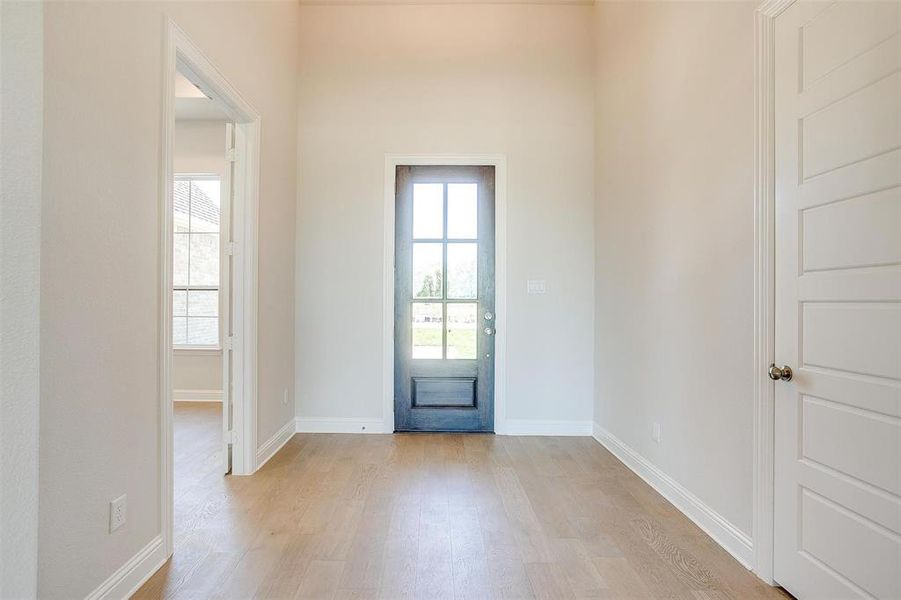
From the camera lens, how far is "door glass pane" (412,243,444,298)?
152 inches

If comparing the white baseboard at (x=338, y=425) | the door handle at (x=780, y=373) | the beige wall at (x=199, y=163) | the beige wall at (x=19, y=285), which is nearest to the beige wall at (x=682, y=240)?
the door handle at (x=780, y=373)

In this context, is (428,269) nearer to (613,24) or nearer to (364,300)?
(364,300)

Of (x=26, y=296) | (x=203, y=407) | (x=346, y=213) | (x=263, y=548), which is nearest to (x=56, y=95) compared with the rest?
(x=26, y=296)

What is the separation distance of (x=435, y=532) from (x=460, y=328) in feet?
6.27

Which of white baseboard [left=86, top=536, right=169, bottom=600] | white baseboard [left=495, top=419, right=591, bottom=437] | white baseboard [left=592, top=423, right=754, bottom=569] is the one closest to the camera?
white baseboard [left=86, top=536, right=169, bottom=600]

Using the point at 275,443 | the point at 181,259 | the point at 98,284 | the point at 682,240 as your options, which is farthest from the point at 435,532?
the point at 181,259

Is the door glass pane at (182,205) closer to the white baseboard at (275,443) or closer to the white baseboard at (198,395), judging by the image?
the white baseboard at (198,395)

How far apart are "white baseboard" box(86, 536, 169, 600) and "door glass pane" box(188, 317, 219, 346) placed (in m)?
3.45

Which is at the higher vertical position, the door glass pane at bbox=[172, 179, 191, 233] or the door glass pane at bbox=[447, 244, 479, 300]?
the door glass pane at bbox=[172, 179, 191, 233]

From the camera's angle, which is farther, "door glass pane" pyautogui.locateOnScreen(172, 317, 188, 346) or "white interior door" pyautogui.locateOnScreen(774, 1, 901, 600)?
"door glass pane" pyautogui.locateOnScreen(172, 317, 188, 346)

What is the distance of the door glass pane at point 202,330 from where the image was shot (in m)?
5.02

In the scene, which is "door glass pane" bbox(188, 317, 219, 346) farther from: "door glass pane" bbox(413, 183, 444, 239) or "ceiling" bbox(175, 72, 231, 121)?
"door glass pane" bbox(413, 183, 444, 239)

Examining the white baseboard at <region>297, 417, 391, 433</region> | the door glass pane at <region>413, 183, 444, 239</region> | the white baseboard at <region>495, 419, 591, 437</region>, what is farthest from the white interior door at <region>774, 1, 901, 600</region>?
the white baseboard at <region>297, 417, 391, 433</region>

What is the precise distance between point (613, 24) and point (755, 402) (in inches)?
116
